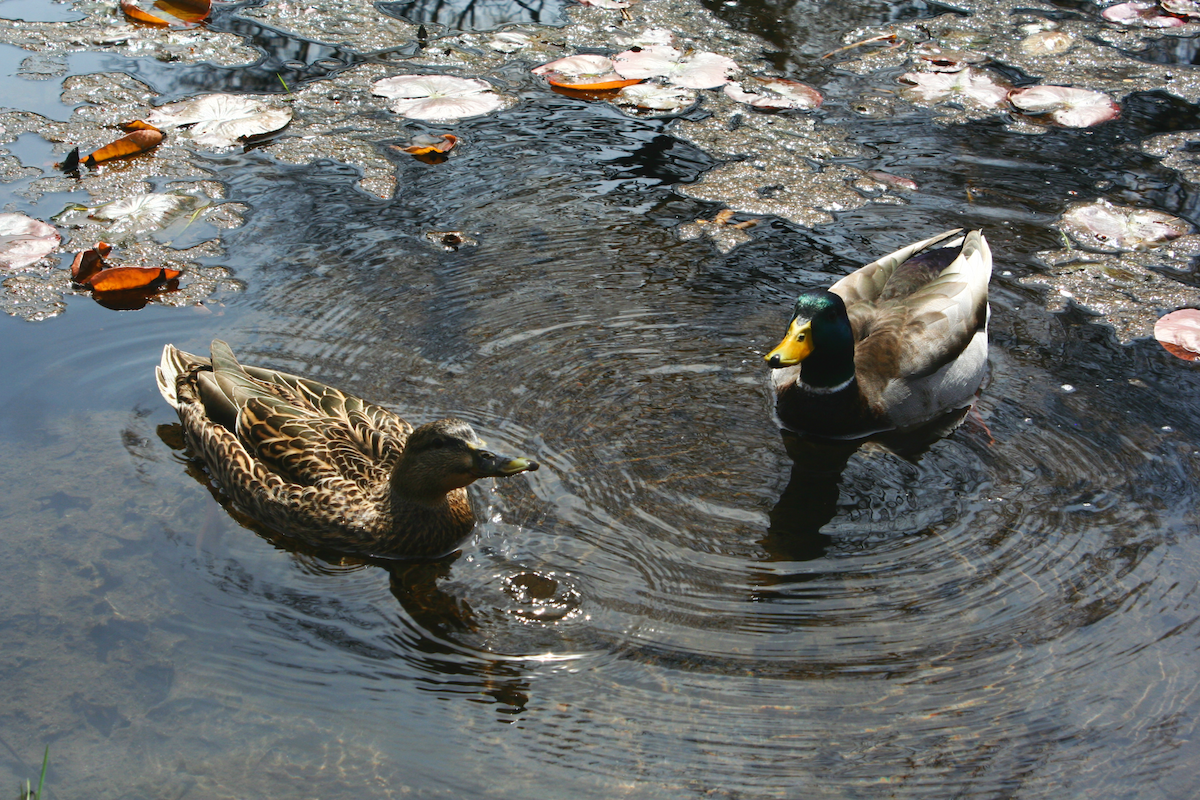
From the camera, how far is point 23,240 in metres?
4.41

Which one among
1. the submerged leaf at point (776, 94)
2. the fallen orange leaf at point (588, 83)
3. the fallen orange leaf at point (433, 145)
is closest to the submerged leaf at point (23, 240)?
the fallen orange leaf at point (433, 145)

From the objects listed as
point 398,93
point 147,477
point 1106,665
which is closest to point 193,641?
point 147,477

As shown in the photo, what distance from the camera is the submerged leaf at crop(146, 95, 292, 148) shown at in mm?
5258

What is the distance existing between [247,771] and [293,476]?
1119 mm

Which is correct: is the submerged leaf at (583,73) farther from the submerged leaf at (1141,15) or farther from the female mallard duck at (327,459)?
the submerged leaf at (1141,15)

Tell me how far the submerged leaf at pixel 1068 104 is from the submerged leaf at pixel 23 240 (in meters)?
5.36

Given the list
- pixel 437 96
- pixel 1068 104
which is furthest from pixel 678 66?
pixel 1068 104

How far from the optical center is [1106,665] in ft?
9.33

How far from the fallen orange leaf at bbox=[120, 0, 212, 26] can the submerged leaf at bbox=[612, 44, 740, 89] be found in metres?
2.85

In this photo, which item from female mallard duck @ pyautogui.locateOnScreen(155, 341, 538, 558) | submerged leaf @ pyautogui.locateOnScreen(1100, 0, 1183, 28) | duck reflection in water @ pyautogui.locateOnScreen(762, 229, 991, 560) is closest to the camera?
female mallard duck @ pyautogui.locateOnScreen(155, 341, 538, 558)

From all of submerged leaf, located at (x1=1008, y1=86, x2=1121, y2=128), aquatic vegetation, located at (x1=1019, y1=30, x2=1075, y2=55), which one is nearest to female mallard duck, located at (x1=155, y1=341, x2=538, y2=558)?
submerged leaf, located at (x1=1008, y1=86, x2=1121, y2=128)

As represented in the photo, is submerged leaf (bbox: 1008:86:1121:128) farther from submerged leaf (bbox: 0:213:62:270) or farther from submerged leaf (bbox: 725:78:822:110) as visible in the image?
submerged leaf (bbox: 0:213:62:270)

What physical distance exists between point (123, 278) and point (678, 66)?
3538 millimetres

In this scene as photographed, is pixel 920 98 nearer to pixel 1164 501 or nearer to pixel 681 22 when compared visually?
pixel 681 22
